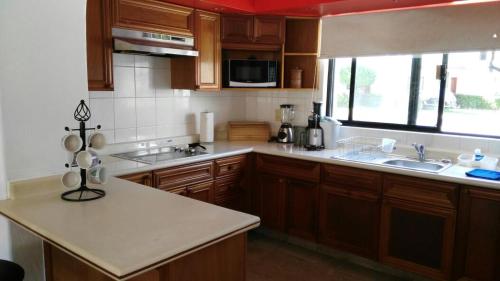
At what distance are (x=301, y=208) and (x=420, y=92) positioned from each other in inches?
56.4

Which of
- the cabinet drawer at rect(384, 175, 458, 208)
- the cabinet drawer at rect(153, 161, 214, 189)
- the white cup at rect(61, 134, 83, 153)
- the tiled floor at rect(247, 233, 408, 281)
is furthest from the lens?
the tiled floor at rect(247, 233, 408, 281)

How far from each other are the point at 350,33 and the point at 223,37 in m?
1.14

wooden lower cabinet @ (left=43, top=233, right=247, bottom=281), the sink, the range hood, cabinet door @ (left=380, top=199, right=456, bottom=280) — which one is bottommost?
cabinet door @ (left=380, top=199, right=456, bottom=280)

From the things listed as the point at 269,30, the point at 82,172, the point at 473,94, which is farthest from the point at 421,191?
the point at 82,172

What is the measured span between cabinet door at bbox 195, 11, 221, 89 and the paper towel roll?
0.32m

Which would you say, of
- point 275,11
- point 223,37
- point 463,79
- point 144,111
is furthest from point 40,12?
point 463,79

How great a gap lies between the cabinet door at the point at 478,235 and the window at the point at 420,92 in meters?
0.81

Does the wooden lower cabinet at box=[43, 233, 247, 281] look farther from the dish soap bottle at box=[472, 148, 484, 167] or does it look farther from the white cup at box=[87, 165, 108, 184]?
the dish soap bottle at box=[472, 148, 484, 167]

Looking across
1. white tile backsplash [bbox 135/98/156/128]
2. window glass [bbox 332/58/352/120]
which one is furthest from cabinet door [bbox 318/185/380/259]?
white tile backsplash [bbox 135/98/156/128]

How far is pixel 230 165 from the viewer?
3494mm

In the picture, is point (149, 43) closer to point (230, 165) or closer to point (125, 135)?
point (125, 135)

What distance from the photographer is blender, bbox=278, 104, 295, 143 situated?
393 cm

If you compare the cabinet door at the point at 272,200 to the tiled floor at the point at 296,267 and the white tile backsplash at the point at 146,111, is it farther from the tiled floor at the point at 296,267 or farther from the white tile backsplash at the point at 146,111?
the white tile backsplash at the point at 146,111

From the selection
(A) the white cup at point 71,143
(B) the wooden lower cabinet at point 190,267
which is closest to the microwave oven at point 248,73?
(A) the white cup at point 71,143
